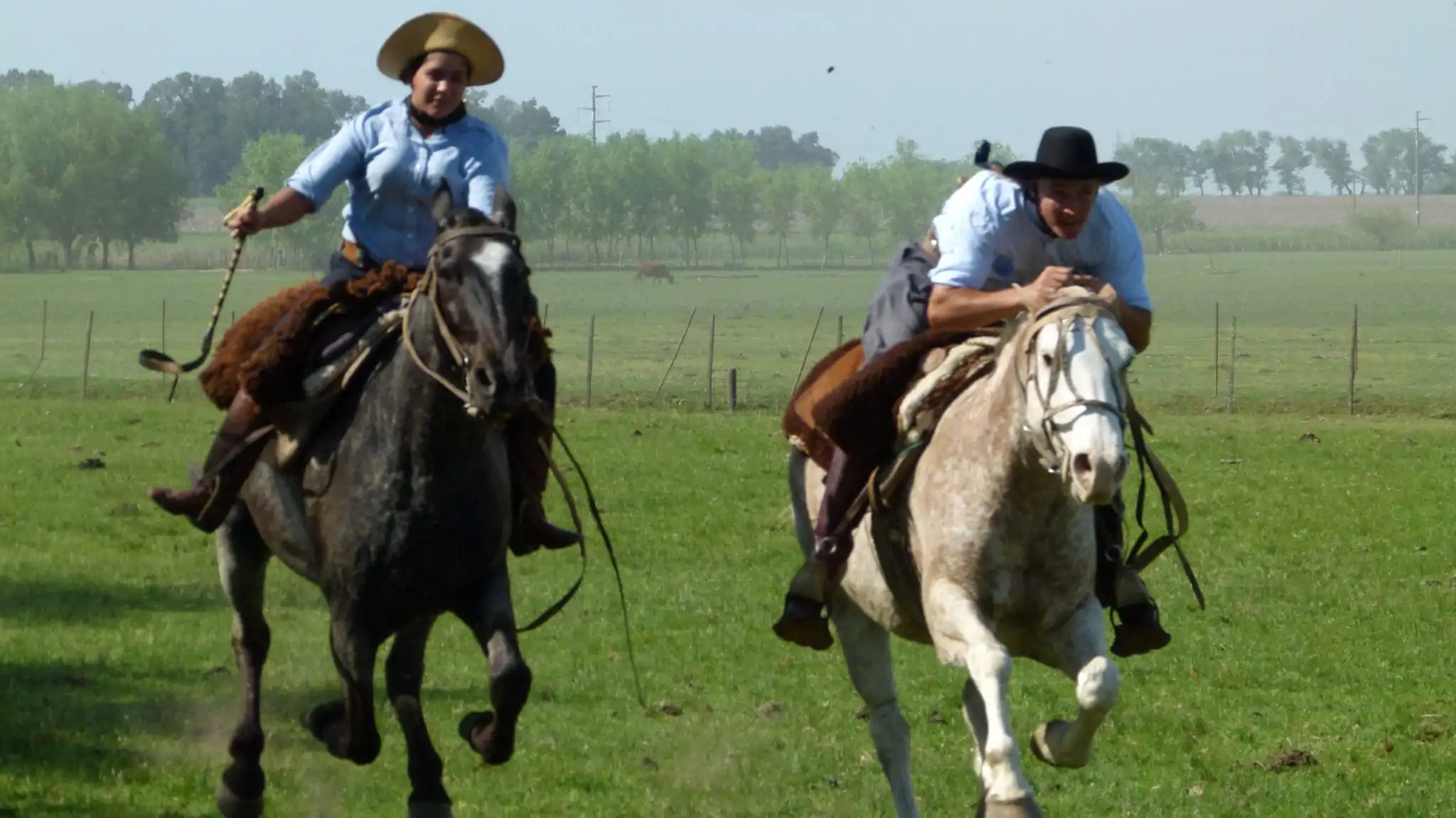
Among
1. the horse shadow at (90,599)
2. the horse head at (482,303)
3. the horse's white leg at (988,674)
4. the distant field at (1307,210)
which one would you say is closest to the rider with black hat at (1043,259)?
the horse's white leg at (988,674)

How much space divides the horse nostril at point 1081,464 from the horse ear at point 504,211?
2191 mm

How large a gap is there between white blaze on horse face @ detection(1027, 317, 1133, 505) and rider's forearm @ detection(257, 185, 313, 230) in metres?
3.16

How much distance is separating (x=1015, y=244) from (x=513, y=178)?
89.2 m

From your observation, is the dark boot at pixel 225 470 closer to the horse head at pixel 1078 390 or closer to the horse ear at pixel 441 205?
the horse ear at pixel 441 205

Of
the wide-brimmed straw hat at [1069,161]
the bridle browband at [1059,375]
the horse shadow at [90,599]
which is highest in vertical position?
the wide-brimmed straw hat at [1069,161]

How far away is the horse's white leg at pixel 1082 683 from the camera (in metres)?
6.57

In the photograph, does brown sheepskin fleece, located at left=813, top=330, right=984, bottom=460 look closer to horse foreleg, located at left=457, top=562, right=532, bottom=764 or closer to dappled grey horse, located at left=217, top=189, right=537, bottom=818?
dappled grey horse, located at left=217, top=189, right=537, bottom=818

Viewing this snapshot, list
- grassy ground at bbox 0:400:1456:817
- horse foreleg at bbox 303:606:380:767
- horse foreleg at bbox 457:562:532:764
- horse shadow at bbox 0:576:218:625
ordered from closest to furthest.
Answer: horse foreleg at bbox 457:562:532:764 → horse foreleg at bbox 303:606:380:767 → grassy ground at bbox 0:400:1456:817 → horse shadow at bbox 0:576:218:625

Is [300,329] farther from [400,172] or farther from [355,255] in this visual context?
[400,172]

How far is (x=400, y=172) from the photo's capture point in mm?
8047

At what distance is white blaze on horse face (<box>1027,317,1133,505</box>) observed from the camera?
5.86 metres

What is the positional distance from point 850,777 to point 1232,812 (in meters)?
1.62

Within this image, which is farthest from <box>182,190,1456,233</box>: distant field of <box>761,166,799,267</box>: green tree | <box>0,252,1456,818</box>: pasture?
<box>0,252,1456,818</box>: pasture

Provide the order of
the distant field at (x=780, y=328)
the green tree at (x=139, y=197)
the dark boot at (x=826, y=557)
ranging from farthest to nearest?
the green tree at (x=139, y=197)
the distant field at (x=780, y=328)
the dark boot at (x=826, y=557)
